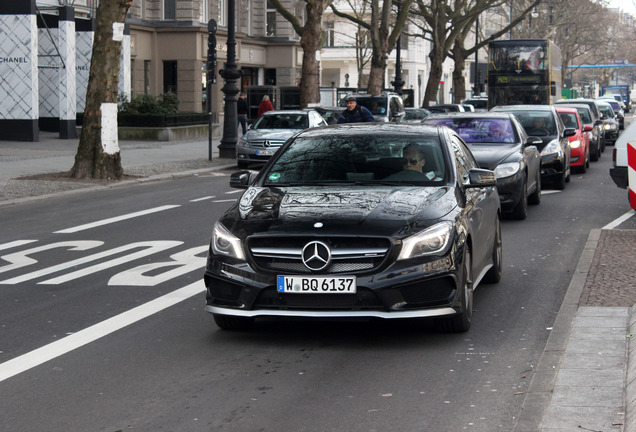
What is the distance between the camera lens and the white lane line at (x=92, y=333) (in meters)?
6.73

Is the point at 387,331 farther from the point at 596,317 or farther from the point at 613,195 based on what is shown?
the point at 613,195

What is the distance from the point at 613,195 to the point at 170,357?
13.8 m

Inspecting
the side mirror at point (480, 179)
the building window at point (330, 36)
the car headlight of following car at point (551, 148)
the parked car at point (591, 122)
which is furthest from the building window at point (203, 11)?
the side mirror at point (480, 179)

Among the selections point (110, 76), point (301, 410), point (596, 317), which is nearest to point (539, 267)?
point (596, 317)

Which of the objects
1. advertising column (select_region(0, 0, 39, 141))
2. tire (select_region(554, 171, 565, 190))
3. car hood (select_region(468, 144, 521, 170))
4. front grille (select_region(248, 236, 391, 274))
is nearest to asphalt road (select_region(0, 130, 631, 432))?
front grille (select_region(248, 236, 391, 274))

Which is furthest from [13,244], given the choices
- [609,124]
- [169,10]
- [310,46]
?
[169,10]

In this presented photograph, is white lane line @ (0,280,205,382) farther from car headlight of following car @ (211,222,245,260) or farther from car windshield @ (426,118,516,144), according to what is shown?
car windshield @ (426,118,516,144)

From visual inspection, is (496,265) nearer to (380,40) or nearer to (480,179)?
(480,179)

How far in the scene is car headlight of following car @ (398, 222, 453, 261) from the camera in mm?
6965

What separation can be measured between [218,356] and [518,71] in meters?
37.3

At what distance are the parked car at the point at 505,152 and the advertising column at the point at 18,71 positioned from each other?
18910 mm

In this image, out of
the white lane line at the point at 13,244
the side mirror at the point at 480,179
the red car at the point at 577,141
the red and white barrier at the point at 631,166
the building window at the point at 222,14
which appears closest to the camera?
the side mirror at the point at 480,179

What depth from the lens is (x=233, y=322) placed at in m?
7.59

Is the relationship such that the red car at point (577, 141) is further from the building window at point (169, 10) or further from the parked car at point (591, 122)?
the building window at point (169, 10)
